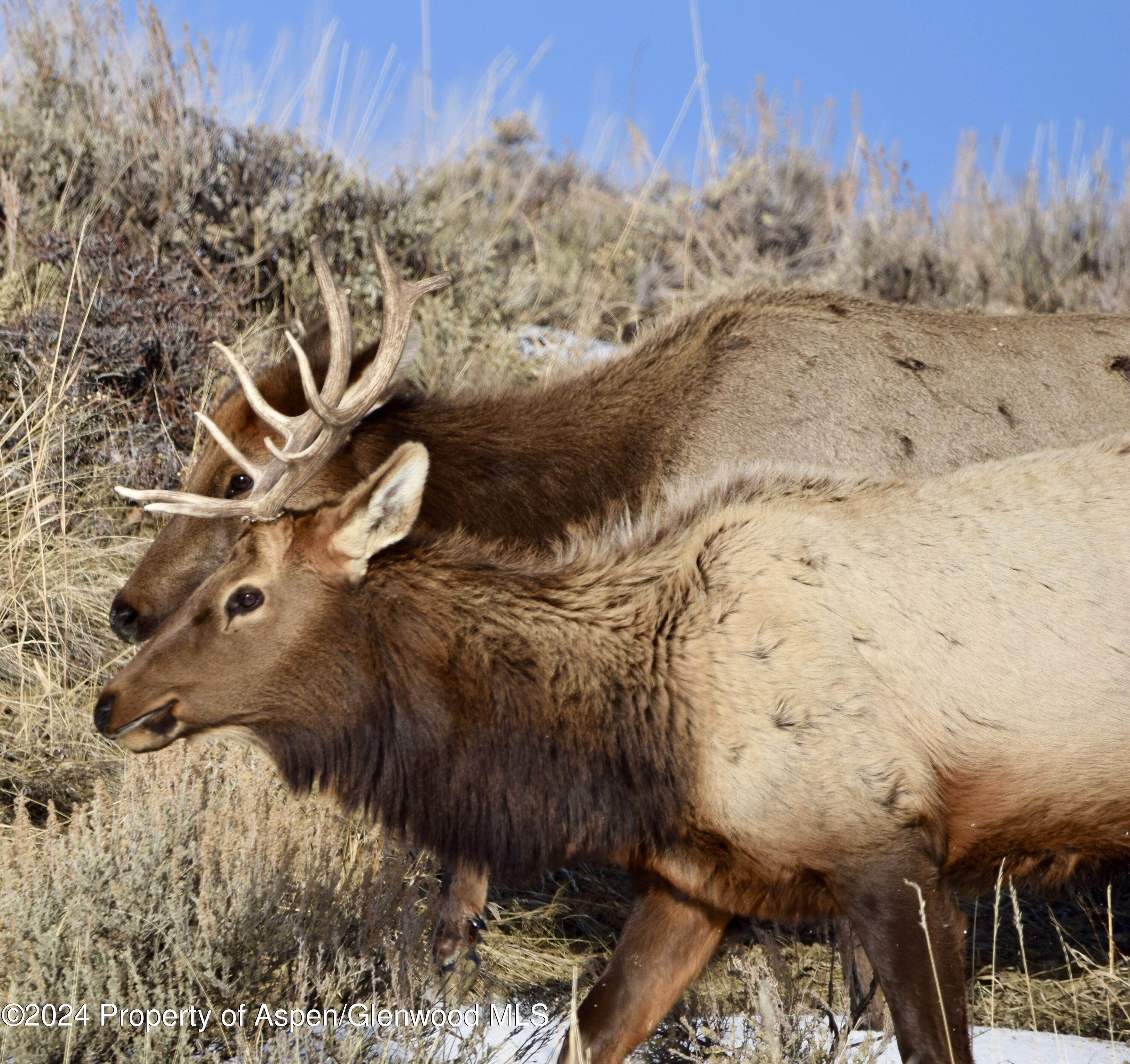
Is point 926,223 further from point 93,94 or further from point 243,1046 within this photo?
point 243,1046

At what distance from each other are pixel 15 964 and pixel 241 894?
1.91 feet

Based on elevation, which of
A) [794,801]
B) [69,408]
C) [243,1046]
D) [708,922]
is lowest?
[243,1046]

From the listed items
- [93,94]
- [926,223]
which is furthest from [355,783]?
[926,223]

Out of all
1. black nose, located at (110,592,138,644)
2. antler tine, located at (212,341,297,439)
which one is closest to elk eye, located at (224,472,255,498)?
black nose, located at (110,592,138,644)

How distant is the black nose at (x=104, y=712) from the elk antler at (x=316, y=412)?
0.50 meters

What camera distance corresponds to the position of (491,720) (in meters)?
3.59

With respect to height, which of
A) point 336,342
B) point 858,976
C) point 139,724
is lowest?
point 858,976

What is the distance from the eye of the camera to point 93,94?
8.42m

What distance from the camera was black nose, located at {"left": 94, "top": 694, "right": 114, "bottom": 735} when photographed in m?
3.48

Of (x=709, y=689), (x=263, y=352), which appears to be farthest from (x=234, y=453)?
A: (x=263, y=352)

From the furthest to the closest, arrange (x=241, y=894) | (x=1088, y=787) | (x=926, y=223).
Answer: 1. (x=926, y=223)
2. (x=241, y=894)
3. (x=1088, y=787)

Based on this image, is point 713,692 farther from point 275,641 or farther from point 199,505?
point 199,505

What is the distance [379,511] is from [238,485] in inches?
61.0

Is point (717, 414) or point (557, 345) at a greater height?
point (557, 345)
